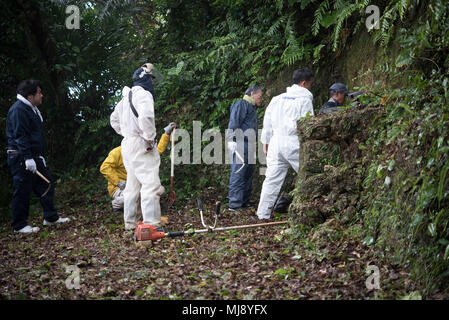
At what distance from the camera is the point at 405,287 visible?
3.74 m

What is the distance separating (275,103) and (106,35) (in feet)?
18.5

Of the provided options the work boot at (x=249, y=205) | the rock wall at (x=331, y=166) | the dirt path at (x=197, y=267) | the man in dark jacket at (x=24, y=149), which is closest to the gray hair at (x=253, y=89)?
the work boot at (x=249, y=205)

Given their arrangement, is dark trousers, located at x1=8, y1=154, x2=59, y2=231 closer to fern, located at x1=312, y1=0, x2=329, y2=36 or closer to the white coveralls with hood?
the white coveralls with hood

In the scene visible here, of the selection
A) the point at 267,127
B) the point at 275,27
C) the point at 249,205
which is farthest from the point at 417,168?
the point at 275,27

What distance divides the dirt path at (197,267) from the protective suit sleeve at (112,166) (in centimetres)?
133

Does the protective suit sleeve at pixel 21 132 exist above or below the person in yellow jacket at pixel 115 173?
above

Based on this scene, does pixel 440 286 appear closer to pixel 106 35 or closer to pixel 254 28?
pixel 254 28

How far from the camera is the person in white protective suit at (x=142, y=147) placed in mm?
6816

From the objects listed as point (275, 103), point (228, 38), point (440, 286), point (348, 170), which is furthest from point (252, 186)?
point (440, 286)

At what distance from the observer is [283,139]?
720 cm

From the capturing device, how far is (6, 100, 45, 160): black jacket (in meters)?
7.65

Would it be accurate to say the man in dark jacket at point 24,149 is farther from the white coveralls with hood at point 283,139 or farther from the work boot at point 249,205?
the white coveralls with hood at point 283,139

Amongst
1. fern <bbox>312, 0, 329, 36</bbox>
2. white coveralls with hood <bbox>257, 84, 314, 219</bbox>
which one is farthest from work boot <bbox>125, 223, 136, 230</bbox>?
fern <bbox>312, 0, 329, 36</bbox>

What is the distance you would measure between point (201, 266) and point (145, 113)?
260 centimetres
